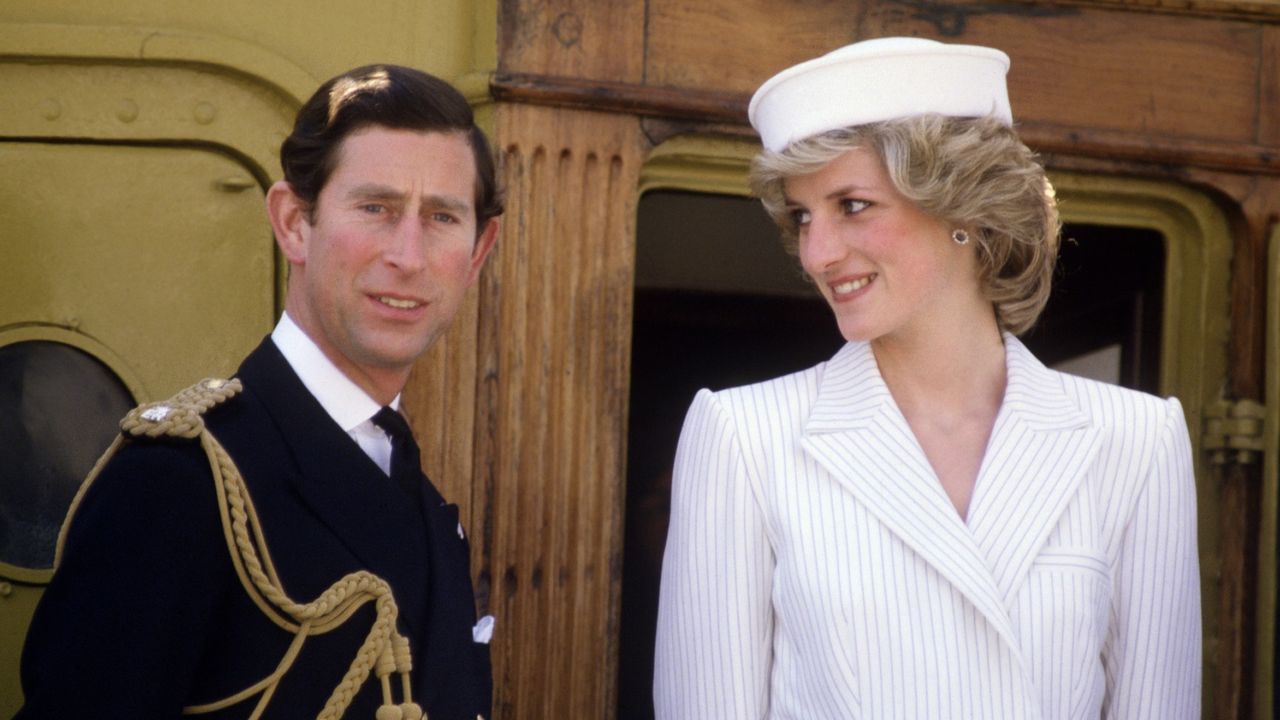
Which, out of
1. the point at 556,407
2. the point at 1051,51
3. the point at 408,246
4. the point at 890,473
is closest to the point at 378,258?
the point at 408,246

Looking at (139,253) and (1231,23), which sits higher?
(1231,23)

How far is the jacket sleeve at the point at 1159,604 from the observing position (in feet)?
8.39

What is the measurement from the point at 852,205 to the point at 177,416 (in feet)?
3.72

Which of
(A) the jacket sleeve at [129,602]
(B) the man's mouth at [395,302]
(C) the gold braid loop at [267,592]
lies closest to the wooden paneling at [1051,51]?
(B) the man's mouth at [395,302]

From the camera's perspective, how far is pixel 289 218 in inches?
88.9

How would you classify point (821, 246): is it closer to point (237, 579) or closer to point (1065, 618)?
point (1065, 618)

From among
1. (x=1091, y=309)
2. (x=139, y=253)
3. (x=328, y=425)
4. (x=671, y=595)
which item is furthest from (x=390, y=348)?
(x=1091, y=309)

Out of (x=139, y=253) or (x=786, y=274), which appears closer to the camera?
(x=139, y=253)

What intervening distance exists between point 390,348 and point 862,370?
88cm

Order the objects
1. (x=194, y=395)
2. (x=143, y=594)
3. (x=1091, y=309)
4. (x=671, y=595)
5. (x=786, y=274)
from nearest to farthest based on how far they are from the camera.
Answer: (x=143, y=594)
(x=194, y=395)
(x=671, y=595)
(x=1091, y=309)
(x=786, y=274)

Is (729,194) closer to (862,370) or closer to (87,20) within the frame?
(862,370)

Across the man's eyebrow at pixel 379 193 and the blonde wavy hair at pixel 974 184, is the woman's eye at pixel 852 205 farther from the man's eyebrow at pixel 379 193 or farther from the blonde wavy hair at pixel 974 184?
the man's eyebrow at pixel 379 193

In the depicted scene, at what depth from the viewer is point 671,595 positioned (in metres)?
2.59

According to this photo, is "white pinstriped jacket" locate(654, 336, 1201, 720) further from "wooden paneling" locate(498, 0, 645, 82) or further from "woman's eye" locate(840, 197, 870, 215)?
"wooden paneling" locate(498, 0, 645, 82)
